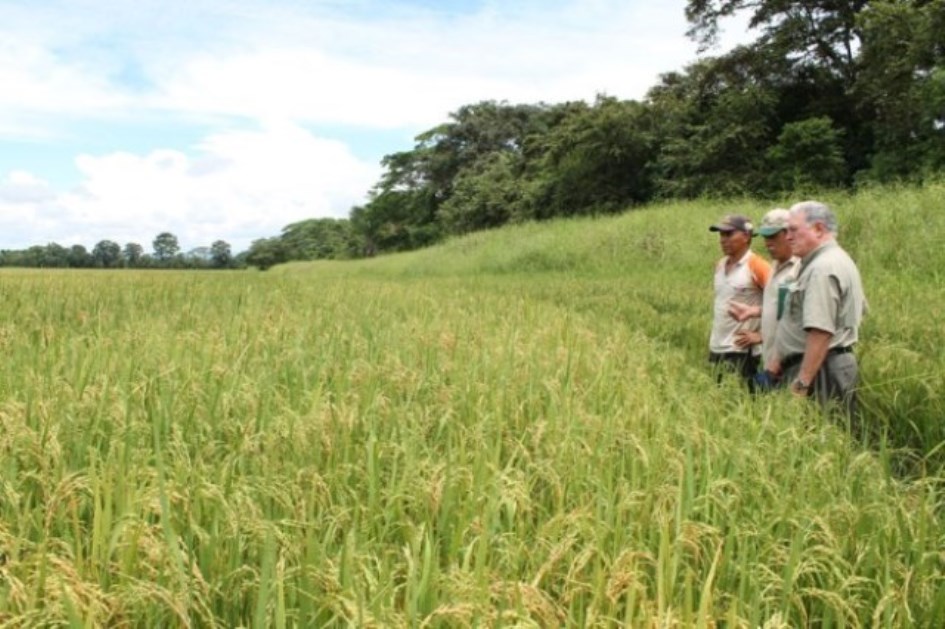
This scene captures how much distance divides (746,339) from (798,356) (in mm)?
867

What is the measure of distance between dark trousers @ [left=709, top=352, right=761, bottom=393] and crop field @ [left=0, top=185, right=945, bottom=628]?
0.95 ft

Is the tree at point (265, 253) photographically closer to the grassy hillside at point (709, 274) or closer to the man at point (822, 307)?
the grassy hillside at point (709, 274)

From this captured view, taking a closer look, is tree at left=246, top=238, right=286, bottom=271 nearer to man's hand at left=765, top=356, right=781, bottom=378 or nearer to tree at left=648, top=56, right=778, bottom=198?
tree at left=648, top=56, right=778, bottom=198

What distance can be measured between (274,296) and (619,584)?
8907 mm

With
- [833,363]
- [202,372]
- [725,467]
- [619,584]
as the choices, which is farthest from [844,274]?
[202,372]

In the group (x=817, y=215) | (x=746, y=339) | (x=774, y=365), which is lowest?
(x=774, y=365)

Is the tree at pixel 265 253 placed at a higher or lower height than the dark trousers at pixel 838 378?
higher

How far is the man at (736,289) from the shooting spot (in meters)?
5.43

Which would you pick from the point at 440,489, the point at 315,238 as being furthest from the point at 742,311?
the point at 315,238

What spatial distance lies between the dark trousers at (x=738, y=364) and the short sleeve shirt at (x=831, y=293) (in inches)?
43.8

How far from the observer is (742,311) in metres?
5.42

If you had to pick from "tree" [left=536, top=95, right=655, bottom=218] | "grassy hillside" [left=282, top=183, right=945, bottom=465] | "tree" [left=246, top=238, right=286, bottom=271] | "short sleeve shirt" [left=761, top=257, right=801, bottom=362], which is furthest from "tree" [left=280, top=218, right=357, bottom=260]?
"short sleeve shirt" [left=761, top=257, right=801, bottom=362]

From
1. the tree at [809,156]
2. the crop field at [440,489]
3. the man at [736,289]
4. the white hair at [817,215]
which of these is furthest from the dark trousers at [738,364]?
the tree at [809,156]

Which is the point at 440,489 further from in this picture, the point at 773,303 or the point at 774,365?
the point at 773,303
